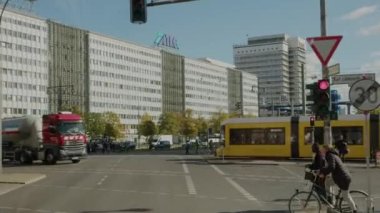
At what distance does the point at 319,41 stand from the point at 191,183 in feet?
39.6

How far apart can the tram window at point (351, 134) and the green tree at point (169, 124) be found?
11562 centimetres

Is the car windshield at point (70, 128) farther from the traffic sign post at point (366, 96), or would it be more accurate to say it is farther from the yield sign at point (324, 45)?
the traffic sign post at point (366, 96)

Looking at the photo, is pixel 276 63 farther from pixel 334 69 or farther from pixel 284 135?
pixel 334 69

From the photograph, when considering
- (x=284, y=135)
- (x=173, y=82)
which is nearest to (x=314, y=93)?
(x=284, y=135)

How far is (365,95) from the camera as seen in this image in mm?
12734

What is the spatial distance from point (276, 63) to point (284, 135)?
2678 inches

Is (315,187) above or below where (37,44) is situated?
below

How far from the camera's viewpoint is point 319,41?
14062mm

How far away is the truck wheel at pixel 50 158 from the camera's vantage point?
44.7 meters

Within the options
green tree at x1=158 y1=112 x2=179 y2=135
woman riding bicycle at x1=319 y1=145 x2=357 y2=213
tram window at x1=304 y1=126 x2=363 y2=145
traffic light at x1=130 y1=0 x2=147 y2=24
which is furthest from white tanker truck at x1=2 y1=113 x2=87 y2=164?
green tree at x1=158 y1=112 x2=179 y2=135

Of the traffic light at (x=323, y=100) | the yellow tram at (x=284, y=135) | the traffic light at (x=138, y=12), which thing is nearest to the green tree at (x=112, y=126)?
the yellow tram at (x=284, y=135)

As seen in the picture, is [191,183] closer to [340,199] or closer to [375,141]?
[340,199]

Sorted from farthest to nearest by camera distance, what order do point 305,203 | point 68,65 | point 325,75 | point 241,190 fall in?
1. point 68,65
2. point 241,190
3. point 325,75
4. point 305,203

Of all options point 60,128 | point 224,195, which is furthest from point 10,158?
point 224,195
